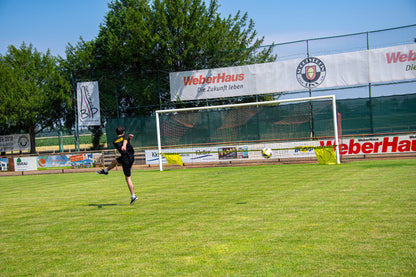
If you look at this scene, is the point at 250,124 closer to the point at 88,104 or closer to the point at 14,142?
the point at 88,104

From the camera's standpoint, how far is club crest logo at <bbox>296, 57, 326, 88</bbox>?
25258 mm

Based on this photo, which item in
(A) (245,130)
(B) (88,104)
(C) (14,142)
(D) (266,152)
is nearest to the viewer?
(D) (266,152)

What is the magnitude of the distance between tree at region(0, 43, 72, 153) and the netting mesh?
49.9 ft

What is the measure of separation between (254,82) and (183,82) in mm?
5445

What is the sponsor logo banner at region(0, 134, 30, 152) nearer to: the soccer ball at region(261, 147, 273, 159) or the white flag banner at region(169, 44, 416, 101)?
the white flag banner at region(169, 44, 416, 101)

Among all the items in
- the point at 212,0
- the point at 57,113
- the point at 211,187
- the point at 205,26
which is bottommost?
the point at 211,187

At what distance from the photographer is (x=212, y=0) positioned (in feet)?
106

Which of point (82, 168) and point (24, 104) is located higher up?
point (24, 104)

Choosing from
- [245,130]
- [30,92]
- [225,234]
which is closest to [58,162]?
[30,92]

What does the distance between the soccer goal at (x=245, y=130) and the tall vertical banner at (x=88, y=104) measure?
802cm

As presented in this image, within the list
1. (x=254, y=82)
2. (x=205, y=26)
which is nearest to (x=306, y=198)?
(x=254, y=82)

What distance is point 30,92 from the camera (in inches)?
1380

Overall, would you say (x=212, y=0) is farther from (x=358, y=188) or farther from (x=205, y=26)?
(x=358, y=188)

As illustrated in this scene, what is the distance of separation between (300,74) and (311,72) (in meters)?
0.72
